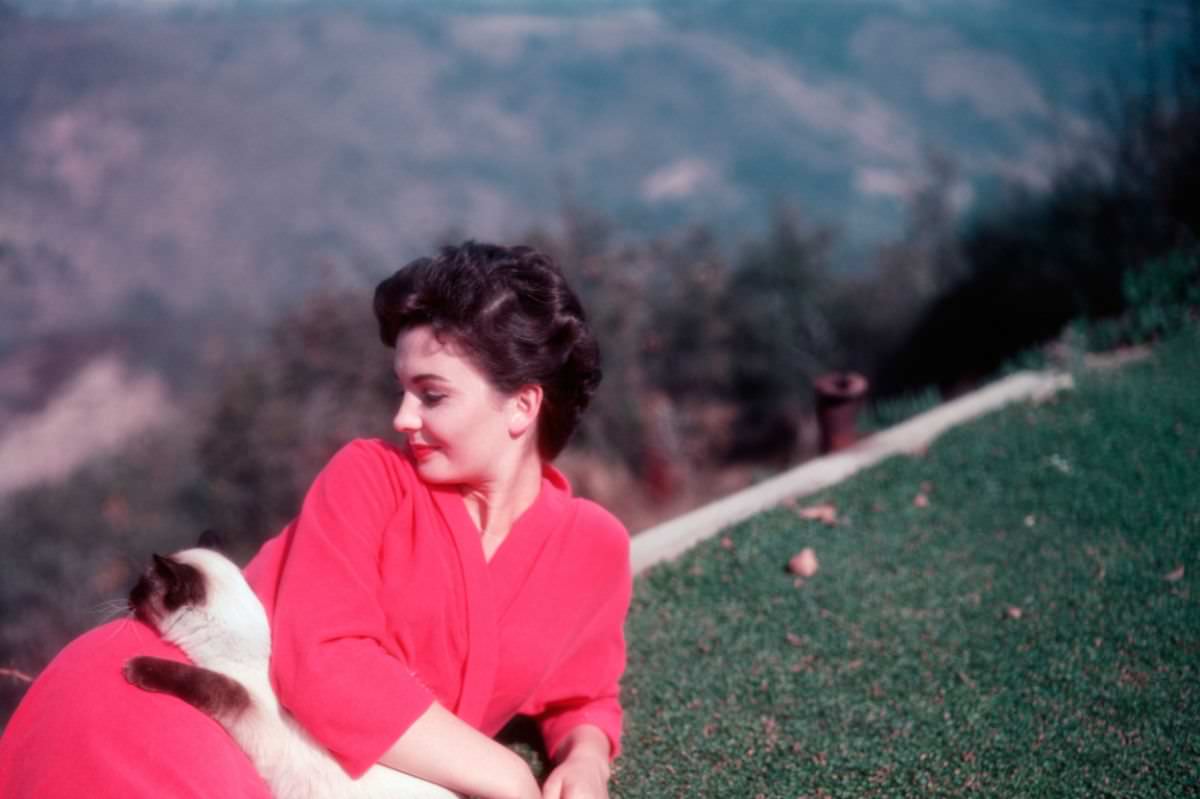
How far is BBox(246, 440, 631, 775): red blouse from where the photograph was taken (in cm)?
166

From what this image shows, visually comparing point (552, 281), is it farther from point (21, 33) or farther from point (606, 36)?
point (606, 36)

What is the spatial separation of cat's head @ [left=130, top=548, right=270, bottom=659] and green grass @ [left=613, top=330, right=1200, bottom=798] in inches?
39.5

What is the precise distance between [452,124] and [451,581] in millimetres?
42047

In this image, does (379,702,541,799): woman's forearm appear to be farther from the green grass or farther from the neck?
the green grass

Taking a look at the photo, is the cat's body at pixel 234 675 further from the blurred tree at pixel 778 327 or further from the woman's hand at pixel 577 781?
the blurred tree at pixel 778 327

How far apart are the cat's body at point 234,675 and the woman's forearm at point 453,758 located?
0.16 feet

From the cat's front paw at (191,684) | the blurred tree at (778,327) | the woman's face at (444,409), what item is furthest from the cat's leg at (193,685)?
the blurred tree at (778,327)

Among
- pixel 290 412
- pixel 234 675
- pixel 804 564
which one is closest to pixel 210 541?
pixel 234 675

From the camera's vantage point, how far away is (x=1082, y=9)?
3494 centimetres

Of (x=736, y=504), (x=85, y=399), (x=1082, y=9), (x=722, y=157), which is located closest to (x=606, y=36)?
(x=722, y=157)

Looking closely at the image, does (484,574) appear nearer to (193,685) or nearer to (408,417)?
(408,417)

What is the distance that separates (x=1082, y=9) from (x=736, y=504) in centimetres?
3937

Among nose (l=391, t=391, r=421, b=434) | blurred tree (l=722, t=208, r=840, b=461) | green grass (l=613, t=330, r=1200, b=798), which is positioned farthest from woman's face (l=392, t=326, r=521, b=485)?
blurred tree (l=722, t=208, r=840, b=461)

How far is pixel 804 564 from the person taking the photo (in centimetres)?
315
